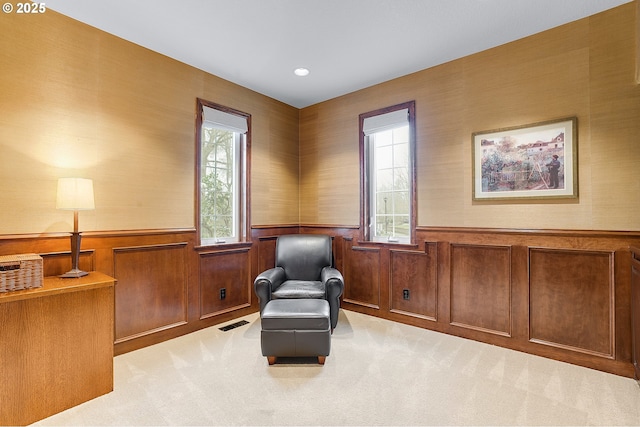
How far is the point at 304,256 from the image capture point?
146 inches

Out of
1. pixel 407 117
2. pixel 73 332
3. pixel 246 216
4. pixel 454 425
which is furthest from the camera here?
pixel 246 216

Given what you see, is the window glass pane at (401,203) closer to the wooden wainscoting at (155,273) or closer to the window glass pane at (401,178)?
the window glass pane at (401,178)

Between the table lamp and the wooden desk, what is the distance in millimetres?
156

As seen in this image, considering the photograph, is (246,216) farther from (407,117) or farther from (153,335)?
(407,117)

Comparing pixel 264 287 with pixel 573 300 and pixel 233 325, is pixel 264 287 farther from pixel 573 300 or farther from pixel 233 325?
pixel 573 300

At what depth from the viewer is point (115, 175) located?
108 inches

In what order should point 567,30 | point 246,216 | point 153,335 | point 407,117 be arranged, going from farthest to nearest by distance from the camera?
point 246,216, point 407,117, point 153,335, point 567,30

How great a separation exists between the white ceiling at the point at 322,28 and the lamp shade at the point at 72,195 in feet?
4.39

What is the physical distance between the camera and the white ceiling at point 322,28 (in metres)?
2.36

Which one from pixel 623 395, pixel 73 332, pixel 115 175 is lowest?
pixel 623 395

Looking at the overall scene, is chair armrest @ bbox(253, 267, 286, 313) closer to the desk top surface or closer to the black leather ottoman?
the black leather ottoman

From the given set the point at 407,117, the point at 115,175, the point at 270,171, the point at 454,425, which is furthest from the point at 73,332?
the point at 407,117

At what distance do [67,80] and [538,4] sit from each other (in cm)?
366

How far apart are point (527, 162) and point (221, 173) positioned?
10.2 ft
